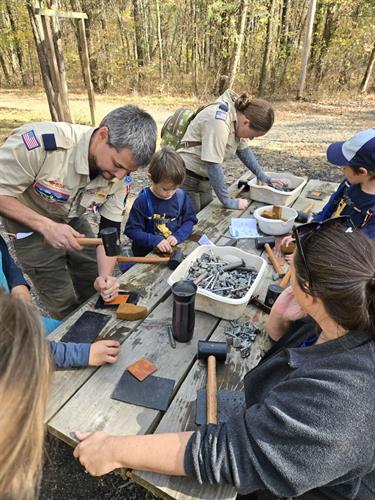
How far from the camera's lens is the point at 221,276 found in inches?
79.4

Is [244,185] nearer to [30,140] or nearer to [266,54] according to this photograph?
[30,140]

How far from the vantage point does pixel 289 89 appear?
14.5m

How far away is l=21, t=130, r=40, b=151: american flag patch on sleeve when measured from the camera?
7.03ft

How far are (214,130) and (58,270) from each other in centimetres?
184

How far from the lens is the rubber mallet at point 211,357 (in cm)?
139

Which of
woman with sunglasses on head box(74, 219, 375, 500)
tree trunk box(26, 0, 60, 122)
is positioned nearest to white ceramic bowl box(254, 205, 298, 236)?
woman with sunglasses on head box(74, 219, 375, 500)

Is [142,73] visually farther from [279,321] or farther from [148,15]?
[279,321]

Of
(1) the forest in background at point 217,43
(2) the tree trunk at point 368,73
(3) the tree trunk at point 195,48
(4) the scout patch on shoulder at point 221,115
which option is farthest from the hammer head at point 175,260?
(2) the tree trunk at point 368,73

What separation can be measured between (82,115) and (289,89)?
30.0ft

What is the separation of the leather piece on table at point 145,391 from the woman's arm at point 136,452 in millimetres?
185

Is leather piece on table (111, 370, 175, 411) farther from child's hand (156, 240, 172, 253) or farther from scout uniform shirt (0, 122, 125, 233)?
scout uniform shirt (0, 122, 125, 233)

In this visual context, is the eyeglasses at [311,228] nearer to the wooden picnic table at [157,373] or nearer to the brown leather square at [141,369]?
the wooden picnic table at [157,373]

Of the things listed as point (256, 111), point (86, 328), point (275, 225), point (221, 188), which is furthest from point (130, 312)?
point (256, 111)

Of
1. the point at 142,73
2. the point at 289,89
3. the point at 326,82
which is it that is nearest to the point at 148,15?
the point at 142,73
